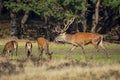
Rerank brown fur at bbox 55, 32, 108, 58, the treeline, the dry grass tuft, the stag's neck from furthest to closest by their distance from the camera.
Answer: the treeline → the stag's neck → brown fur at bbox 55, 32, 108, 58 → the dry grass tuft

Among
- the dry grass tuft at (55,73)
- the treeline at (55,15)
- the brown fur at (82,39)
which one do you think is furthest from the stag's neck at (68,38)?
the dry grass tuft at (55,73)

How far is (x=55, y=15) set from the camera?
118 ft

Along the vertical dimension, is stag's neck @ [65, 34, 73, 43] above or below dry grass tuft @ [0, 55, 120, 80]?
Result: below

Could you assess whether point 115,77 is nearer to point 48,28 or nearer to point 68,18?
point 68,18

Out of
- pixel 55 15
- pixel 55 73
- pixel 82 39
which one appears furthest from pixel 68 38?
pixel 55 73

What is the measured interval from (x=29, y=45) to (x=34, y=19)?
2493cm

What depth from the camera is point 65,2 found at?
3531 centimetres

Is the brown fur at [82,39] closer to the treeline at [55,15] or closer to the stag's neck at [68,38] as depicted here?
the stag's neck at [68,38]

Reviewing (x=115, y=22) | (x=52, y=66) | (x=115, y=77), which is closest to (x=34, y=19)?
(x=115, y=22)

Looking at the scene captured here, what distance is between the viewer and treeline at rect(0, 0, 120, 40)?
35500mm

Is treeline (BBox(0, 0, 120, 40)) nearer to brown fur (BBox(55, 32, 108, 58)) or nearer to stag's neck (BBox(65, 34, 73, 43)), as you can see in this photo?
stag's neck (BBox(65, 34, 73, 43))

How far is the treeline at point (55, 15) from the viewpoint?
35.5 metres

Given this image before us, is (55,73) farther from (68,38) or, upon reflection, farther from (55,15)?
(55,15)

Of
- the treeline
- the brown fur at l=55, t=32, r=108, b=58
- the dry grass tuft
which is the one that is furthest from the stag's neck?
the dry grass tuft
